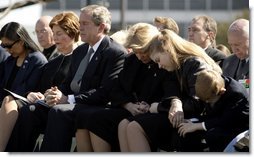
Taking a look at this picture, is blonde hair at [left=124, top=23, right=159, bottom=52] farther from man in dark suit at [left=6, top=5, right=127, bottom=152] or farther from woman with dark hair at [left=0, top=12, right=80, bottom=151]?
woman with dark hair at [left=0, top=12, right=80, bottom=151]

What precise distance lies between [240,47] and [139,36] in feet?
3.04

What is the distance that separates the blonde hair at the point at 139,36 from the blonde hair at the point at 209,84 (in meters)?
0.81

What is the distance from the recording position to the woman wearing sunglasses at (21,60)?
8258 mm

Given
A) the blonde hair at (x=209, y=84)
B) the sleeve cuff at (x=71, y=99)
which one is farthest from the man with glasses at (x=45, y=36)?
the blonde hair at (x=209, y=84)

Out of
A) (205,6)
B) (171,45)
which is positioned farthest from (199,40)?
(205,6)

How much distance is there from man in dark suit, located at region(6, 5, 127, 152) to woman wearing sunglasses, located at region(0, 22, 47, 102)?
1.65ft

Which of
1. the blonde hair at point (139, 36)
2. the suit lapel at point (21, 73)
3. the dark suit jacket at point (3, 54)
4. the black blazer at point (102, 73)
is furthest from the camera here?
the dark suit jacket at point (3, 54)

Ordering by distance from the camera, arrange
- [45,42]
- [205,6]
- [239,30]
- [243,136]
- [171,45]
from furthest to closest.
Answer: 1. [205,6]
2. [45,42]
3. [239,30]
4. [171,45]
5. [243,136]

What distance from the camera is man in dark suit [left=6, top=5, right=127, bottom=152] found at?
7215 mm

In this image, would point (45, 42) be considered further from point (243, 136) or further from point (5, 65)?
point (243, 136)

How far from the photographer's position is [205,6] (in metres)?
32.0

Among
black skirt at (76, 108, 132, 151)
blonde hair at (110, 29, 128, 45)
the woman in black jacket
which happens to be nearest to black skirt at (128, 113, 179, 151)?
the woman in black jacket

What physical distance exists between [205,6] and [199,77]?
25833mm

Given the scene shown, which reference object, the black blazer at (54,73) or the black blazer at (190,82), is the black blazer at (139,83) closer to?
the black blazer at (190,82)
